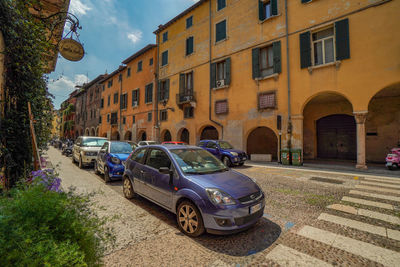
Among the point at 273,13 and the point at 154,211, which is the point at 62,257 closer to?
the point at 154,211

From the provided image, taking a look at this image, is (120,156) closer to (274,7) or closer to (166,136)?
(274,7)

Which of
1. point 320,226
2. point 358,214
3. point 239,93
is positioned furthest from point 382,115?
point 320,226

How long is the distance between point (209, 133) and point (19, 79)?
52.2ft

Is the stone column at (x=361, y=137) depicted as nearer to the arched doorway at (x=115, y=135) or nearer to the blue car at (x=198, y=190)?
the blue car at (x=198, y=190)

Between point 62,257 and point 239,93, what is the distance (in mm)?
14941

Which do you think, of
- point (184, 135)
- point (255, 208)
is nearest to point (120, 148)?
point (255, 208)

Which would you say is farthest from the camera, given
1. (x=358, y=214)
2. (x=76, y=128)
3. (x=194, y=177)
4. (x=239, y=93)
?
(x=76, y=128)

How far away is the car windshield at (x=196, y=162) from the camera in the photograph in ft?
12.5

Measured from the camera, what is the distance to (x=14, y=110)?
4258mm

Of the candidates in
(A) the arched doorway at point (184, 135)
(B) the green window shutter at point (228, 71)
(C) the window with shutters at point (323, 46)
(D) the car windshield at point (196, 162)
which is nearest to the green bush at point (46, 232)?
(D) the car windshield at point (196, 162)

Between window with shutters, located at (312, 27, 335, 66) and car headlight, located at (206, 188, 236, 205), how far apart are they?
12.4 meters

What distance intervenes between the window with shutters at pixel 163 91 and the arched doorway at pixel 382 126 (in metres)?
18.1

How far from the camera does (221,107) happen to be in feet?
53.0

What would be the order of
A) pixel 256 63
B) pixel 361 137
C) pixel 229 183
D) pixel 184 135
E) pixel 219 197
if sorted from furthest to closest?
pixel 184 135 < pixel 256 63 < pixel 361 137 < pixel 229 183 < pixel 219 197
